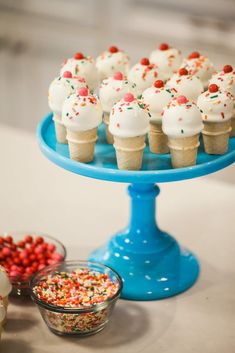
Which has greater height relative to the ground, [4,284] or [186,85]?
[186,85]

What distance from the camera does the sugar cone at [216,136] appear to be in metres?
1.82

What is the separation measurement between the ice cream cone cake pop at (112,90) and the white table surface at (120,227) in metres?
0.44

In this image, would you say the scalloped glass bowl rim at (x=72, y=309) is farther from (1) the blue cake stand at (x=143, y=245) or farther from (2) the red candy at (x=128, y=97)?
(2) the red candy at (x=128, y=97)

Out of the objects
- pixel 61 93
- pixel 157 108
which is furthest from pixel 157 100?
pixel 61 93

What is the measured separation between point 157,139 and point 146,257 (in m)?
0.33

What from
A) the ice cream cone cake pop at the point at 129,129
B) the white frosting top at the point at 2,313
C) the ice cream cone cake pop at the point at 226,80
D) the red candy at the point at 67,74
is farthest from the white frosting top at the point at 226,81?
the white frosting top at the point at 2,313

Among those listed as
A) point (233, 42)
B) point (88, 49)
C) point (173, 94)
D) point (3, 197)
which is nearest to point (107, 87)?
point (173, 94)

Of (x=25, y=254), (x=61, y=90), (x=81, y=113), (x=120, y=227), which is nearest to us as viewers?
(x=81, y=113)

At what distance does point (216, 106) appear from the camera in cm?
180

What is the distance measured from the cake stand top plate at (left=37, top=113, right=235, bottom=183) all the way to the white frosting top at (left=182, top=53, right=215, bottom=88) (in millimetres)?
189

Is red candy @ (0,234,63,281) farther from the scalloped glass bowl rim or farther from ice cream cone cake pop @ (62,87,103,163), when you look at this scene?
ice cream cone cake pop @ (62,87,103,163)

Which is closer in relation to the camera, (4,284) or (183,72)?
(4,284)

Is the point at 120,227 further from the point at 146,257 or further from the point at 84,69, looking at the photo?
the point at 84,69

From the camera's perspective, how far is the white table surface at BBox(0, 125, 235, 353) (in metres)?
1.75
